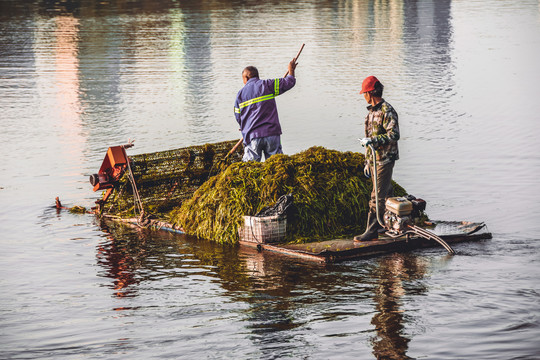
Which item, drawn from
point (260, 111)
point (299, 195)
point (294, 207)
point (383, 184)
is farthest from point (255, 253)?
point (260, 111)

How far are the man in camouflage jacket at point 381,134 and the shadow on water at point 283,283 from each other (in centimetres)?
87

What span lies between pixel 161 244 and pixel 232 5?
54.3 metres

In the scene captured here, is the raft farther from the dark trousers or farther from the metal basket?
the dark trousers

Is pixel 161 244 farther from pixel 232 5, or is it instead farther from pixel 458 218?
pixel 232 5

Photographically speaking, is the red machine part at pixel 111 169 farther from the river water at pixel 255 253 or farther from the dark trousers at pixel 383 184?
the dark trousers at pixel 383 184

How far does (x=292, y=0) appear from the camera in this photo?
225 feet

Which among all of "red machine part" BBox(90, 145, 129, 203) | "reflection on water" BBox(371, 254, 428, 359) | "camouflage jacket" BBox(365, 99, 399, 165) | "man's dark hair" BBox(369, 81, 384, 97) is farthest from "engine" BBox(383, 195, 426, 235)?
"red machine part" BBox(90, 145, 129, 203)

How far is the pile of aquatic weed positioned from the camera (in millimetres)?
10922

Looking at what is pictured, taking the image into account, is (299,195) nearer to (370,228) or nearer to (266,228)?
(266,228)

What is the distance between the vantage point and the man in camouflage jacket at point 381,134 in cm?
991

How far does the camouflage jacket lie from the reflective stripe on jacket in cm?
208

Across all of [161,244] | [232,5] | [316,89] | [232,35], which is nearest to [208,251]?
[161,244]

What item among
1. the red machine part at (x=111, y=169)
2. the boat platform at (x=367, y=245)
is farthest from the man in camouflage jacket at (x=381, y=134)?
the red machine part at (x=111, y=169)

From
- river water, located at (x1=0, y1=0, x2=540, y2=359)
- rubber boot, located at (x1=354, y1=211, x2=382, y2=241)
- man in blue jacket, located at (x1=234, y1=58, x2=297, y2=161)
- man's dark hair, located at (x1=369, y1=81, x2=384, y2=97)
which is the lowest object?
river water, located at (x1=0, y1=0, x2=540, y2=359)
